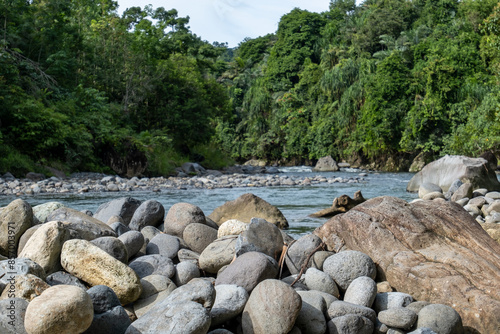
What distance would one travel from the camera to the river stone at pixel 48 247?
3.53 m

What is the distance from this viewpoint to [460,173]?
1285 cm

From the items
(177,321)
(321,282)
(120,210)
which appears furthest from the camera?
(120,210)

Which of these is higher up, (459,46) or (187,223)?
(459,46)

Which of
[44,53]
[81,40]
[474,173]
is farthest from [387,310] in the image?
[81,40]

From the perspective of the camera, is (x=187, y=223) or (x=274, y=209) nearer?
(x=187, y=223)

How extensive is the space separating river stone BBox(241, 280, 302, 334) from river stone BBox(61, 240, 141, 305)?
0.89 metres

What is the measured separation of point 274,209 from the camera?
7391 mm

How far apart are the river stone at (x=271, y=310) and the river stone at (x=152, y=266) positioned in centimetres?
104

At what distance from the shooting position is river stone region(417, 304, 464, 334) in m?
3.11

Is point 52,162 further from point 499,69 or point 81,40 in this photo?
point 499,69

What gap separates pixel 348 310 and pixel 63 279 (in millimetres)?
2105

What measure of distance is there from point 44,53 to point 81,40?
119 inches

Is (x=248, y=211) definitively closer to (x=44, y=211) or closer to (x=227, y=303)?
(x=44, y=211)

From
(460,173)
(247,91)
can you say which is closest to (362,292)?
(460,173)
